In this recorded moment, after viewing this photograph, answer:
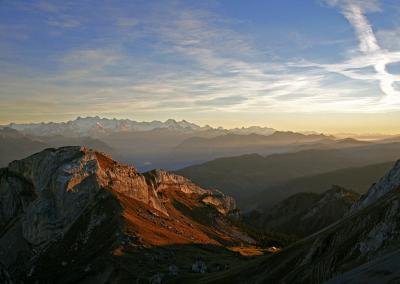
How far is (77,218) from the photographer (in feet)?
423

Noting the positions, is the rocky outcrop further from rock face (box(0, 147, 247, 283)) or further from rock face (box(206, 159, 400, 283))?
rock face (box(0, 147, 247, 283))

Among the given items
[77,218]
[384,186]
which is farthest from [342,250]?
[77,218]

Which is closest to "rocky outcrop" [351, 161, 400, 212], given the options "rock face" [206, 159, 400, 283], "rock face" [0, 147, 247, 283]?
"rock face" [206, 159, 400, 283]

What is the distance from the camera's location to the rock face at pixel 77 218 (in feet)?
362

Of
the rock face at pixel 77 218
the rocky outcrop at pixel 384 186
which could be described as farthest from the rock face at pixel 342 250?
the rock face at pixel 77 218

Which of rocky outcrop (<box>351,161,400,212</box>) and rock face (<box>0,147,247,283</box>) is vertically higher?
rocky outcrop (<box>351,161,400,212</box>)

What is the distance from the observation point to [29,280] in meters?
109

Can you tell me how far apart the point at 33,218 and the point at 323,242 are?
10404cm

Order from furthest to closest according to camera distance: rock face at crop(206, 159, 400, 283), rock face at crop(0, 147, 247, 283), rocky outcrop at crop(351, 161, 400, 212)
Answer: rock face at crop(0, 147, 247, 283) < rocky outcrop at crop(351, 161, 400, 212) < rock face at crop(206, 159, 400, 283)

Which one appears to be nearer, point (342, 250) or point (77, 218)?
point (342, 250)

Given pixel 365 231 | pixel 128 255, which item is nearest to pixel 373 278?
pixel 365 231

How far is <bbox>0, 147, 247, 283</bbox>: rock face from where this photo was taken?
110m

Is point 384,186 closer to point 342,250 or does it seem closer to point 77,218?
point 342,250

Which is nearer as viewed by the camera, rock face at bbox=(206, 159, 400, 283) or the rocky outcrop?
rock face at bbox=(206, 159, 400, 283)
